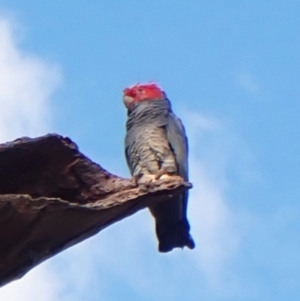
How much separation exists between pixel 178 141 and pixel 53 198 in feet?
12.0

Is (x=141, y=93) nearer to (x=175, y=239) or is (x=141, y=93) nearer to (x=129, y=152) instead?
(x=129, y=152)

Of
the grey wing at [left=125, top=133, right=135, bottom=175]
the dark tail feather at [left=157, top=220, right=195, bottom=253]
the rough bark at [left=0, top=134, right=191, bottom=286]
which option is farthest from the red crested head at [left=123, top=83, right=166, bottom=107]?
the rough bark at [left=0, top=134, right=191, bottom=286]

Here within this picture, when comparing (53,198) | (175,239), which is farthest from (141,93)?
(53,198)

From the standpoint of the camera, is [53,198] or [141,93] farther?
[141,93]

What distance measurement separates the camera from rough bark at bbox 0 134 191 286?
4.06 feet

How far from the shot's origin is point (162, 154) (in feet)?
15.5

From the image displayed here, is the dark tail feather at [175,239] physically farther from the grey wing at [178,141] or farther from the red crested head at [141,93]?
the red crested head at [141,93]

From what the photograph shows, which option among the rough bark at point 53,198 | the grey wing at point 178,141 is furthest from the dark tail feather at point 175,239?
the rough bark at point 53,198

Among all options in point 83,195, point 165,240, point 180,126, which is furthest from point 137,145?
point 83,195

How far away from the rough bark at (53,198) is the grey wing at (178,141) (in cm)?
308

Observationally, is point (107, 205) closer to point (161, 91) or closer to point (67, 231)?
point (67, 231)

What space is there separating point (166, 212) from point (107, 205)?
3578 millimetres

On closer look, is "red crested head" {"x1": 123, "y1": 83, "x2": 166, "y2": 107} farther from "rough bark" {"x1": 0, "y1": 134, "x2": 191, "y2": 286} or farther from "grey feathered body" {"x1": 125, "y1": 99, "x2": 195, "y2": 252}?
"rough bark" {"x1": 0, "y1": 134, "x2": 191, "y2": 286}

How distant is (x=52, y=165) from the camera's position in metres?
1.48
